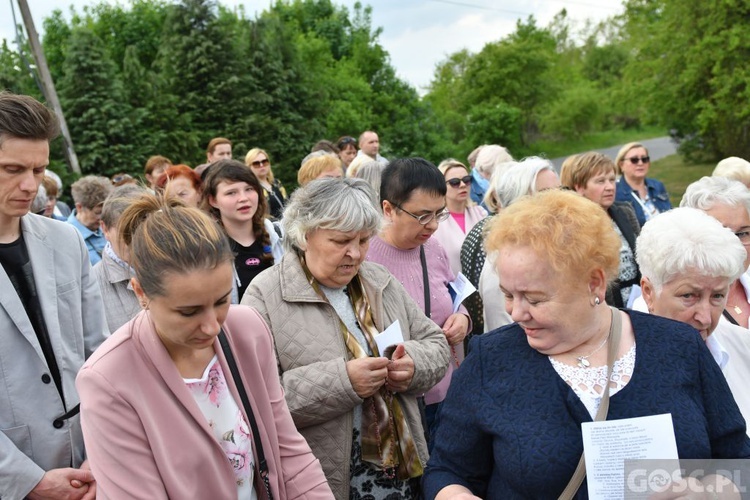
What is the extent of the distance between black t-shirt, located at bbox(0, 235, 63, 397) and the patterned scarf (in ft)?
3.60

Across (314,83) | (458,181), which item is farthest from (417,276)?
(314,83)

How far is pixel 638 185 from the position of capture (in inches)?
304

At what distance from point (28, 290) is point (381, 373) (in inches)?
56.9

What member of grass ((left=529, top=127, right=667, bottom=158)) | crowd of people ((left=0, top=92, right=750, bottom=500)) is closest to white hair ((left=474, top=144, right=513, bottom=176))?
crowd of people ((left=0, top=92, right=750, bottom=500))

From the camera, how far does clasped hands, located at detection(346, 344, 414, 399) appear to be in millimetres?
2791

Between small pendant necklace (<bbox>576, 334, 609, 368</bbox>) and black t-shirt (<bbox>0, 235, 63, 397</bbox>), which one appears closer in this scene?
small pendant necklace (<bbox>576, 334, 609, 368</bbox>)

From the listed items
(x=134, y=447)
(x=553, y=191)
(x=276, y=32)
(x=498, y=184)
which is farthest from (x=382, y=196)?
(x=276, y=32)

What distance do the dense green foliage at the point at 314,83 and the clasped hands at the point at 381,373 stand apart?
57.7ft

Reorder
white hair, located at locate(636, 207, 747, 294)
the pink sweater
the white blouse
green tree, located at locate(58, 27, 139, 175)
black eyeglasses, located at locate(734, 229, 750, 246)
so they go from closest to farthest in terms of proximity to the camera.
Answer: the white blouse → white hair, located at locate(636, 207, 747, 294) → black eyeglasses, located at locate(734, 229, 750, 246) → the pink sweater → green tree, located at locate(58, 27, 139, 175)

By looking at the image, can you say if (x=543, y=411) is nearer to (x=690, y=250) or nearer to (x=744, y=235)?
(x=690, y=250)

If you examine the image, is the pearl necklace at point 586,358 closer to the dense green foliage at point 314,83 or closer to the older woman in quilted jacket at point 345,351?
the older woman in quilted jacket at point 345,351

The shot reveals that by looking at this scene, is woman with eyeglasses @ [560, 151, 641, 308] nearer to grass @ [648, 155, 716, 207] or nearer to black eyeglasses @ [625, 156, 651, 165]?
black eyeglasses @ [625, 156, 651, 165]

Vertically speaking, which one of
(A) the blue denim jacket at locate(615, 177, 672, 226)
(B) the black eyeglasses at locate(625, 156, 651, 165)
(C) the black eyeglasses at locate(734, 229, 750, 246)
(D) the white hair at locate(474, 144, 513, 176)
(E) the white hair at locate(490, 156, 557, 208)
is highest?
(E) the white hair at locate(490, 156, 557, 208)

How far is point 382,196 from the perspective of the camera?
13.0 feet
